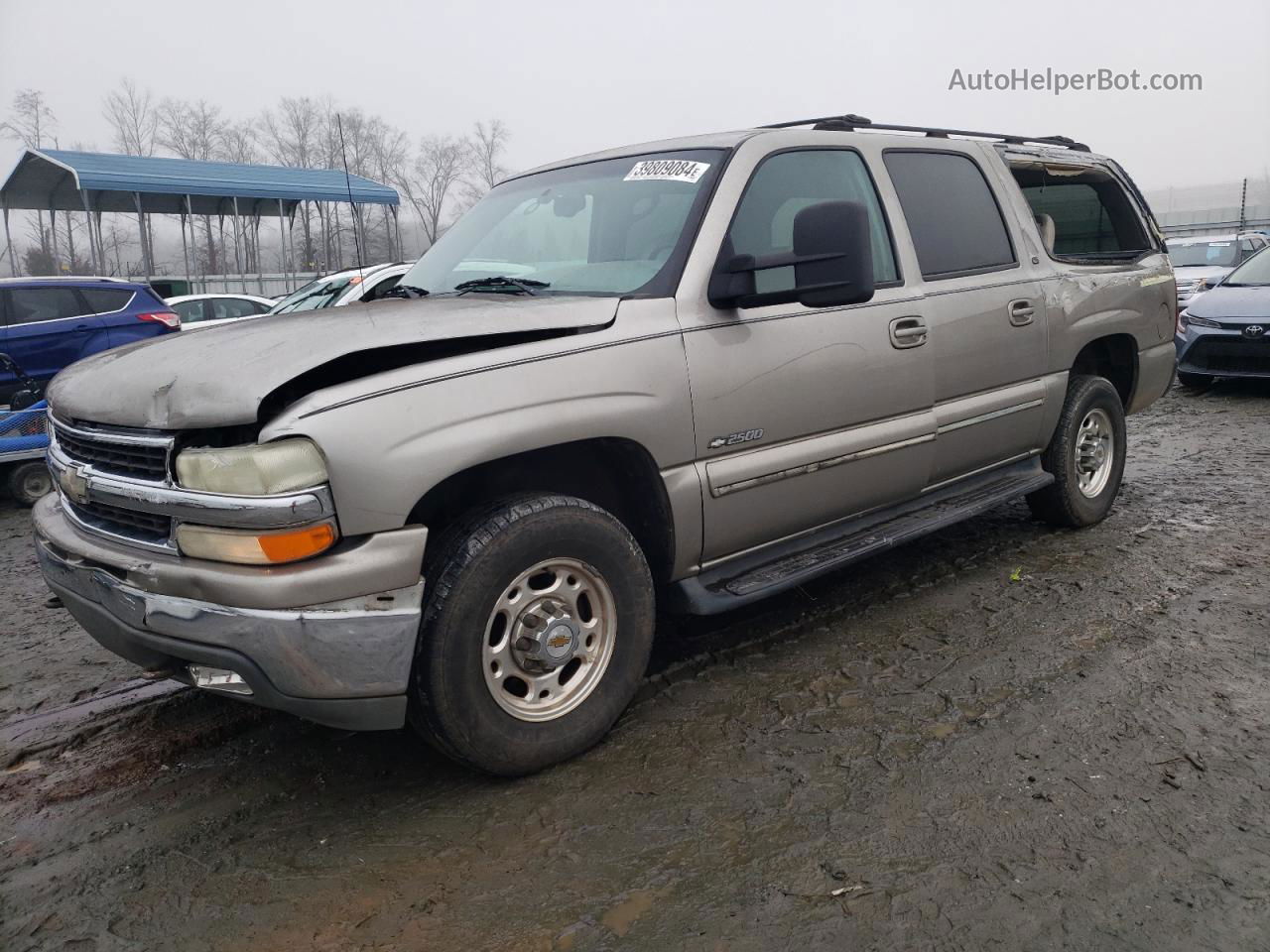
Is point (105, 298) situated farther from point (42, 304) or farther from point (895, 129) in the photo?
point (895, 129)

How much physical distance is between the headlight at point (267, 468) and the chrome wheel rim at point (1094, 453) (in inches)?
160

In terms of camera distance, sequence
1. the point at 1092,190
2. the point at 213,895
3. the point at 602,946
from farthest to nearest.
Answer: the point at 1092,190 → the point at 213,895 → the point at 602,946

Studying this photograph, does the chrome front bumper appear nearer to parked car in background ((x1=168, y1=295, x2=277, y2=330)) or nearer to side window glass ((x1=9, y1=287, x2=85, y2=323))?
side window glass ((x1=9, y1=287, x2=85, y2=323))

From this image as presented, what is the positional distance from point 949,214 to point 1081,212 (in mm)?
1475

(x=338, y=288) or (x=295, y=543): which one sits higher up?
(x=338, y=288)

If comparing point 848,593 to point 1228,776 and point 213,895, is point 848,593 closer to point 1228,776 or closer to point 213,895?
point 1228,776

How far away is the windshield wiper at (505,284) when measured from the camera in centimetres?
336

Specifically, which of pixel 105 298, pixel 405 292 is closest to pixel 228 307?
pixel 105 298

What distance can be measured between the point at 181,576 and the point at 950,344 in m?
3.01

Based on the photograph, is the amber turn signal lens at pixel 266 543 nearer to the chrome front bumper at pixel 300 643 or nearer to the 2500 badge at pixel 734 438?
the chrome front bumper at pixel 300 643

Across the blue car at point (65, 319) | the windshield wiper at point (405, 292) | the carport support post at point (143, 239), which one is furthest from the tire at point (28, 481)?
the carport support post at point (143, 239)

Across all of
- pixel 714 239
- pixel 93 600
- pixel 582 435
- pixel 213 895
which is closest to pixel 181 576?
pixel 93 600

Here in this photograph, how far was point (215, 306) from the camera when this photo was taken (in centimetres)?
1475

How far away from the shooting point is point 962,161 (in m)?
4.38
